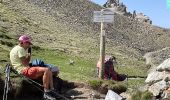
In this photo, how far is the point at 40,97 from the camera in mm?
20047

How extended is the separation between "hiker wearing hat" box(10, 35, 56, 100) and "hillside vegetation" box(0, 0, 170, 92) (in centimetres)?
272

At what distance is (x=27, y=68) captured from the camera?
18.2 meters

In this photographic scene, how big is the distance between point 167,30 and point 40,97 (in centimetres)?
9151

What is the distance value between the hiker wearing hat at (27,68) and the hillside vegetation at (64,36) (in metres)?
2.72

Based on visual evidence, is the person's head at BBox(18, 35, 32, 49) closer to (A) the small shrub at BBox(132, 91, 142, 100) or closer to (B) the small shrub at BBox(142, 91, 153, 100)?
(A) the small shrub at BBox(132, 91, 142, 100)

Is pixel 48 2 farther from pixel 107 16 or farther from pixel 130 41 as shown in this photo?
pixel 107 16

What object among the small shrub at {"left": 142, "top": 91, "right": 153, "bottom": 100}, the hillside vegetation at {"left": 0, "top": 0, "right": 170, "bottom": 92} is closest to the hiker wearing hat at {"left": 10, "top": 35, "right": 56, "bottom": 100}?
the hillside vegetation at {"left": 0, "top": 0, "right": 170, "bottom": 92}

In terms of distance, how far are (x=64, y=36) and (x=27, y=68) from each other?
98.5ft

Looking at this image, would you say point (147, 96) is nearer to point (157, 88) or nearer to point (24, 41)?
point (157, 88)

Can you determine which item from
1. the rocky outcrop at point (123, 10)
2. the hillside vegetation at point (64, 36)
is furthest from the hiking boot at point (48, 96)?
the rocky outcrop at point (123, 10)

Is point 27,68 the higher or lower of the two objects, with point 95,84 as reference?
higher

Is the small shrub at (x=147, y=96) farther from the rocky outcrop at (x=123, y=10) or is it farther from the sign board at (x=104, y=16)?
the rocky outcrop at (x=123, y=10)

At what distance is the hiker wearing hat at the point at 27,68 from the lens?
17.8 m

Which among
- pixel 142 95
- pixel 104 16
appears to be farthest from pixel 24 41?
pixel 104 16
